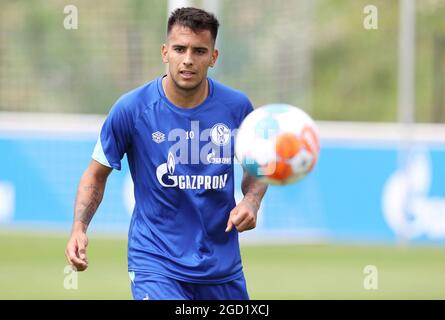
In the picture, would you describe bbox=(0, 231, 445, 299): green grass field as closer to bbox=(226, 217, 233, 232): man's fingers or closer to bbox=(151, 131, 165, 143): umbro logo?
bbox=(151, 131, 165, 143): umbro logo

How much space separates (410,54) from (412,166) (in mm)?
1676

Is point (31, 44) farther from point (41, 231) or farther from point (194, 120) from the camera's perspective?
point (194, 120)

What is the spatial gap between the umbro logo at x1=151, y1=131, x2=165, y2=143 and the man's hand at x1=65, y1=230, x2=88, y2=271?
74cm

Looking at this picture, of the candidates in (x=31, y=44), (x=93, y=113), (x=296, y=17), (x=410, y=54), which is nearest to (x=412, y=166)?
(x=410, y=54)

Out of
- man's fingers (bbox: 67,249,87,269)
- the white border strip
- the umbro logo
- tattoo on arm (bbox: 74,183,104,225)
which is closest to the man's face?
the umbro logo

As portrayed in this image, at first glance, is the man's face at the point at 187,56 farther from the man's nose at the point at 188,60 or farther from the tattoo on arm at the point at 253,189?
the tattoo on arm at the point at 253,189

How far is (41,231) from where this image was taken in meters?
16.7

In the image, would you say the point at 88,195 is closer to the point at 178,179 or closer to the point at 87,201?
the point at 87,201

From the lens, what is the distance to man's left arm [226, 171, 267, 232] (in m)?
6.55

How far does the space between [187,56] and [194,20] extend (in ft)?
0.79

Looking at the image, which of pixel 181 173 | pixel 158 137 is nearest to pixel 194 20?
pixel 158 137

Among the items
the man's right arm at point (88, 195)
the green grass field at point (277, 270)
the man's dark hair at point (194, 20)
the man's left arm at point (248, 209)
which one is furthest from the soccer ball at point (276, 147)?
the green grass field at point (277, 270)

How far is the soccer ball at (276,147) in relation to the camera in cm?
659

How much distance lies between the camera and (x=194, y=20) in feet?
22.7
